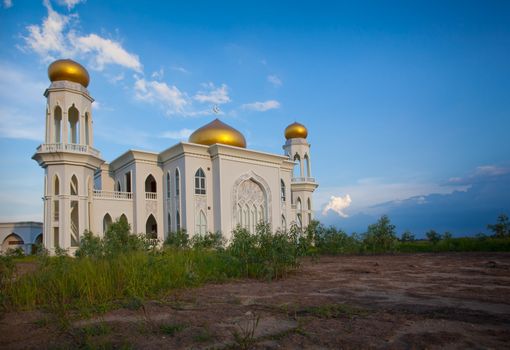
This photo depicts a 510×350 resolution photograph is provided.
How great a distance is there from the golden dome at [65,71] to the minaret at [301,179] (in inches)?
642

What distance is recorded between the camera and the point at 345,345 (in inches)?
134

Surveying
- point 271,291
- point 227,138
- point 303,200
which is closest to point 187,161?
point 227,138

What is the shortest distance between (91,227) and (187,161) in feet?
20.2

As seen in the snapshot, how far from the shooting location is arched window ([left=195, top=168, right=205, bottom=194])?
21812mm

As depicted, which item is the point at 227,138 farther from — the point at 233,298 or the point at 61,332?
the point at 61,332

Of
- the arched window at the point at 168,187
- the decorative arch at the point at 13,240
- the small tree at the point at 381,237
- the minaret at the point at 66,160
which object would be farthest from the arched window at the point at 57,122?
the small tree at the point at 381,237

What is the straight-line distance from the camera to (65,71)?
19.8 metres

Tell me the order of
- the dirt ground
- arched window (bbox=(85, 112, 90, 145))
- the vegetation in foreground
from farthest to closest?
arched window (bbox=(85, 112, 90, 145)) < the vegetation in foreground < the dirt ground

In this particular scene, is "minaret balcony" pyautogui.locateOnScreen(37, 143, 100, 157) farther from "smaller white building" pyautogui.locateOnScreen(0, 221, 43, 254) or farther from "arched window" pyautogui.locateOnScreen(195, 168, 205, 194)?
"smaller white building" pyautogui.locateOnScreen(0, 221, 43, 254)

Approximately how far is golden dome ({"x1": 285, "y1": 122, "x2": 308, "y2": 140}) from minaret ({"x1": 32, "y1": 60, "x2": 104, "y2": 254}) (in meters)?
15.5

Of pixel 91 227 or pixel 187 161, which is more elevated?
pixel 187 161

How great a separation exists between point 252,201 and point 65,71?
42.0 feet

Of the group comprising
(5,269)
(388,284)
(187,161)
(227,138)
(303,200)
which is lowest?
(388,284)

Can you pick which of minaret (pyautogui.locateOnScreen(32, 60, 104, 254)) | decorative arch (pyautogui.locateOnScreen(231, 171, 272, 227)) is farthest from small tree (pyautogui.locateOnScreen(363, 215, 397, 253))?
minaret (pyautogui.locateOnScreen(32, 60, 104, 254))
